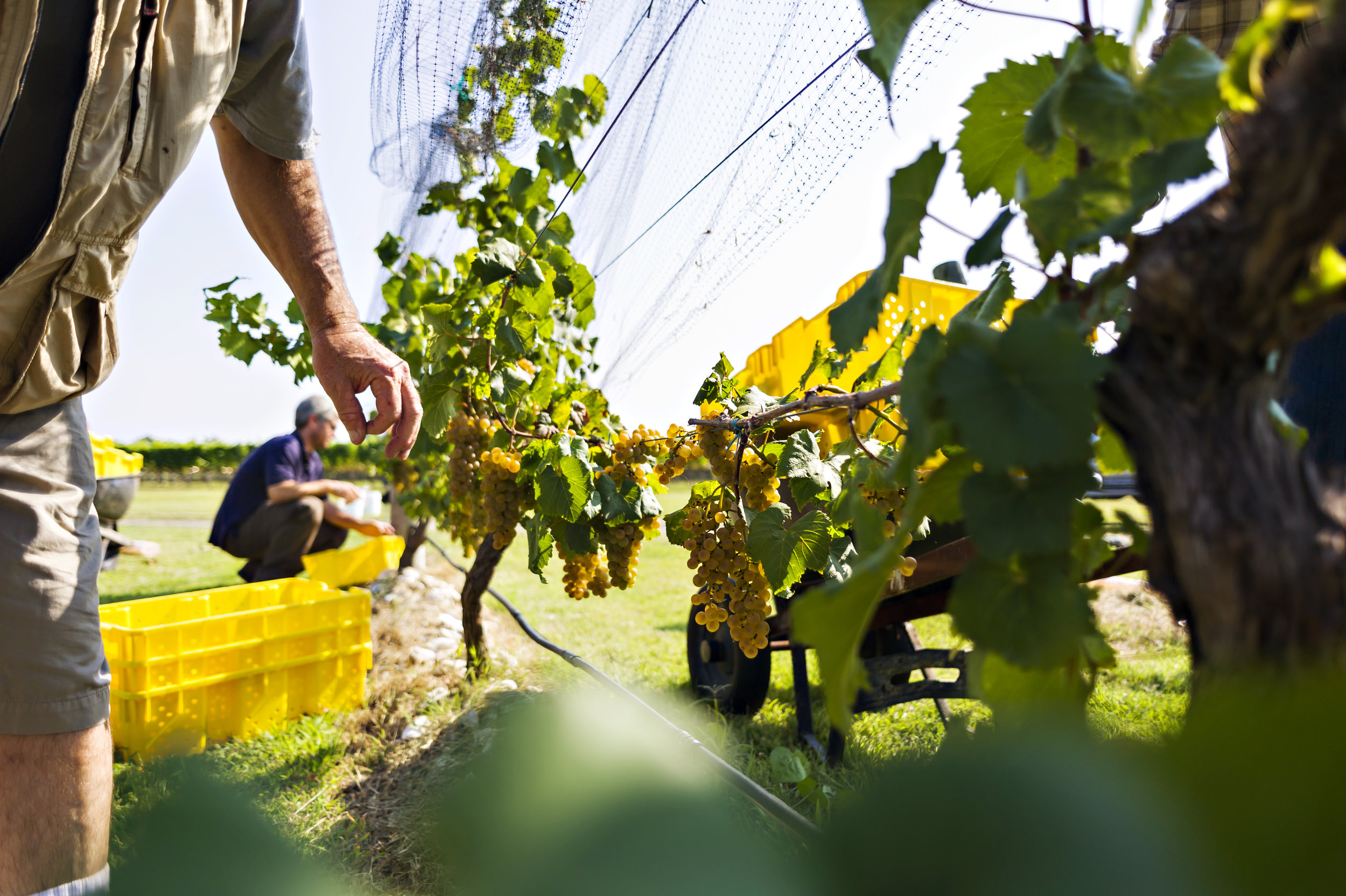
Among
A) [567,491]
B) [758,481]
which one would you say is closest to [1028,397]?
[758,481]

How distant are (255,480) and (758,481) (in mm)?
4216

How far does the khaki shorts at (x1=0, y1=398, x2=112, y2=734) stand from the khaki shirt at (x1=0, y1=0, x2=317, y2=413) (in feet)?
0.19

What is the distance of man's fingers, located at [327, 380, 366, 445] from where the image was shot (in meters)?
1.42

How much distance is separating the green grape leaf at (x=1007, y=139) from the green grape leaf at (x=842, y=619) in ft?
1.03

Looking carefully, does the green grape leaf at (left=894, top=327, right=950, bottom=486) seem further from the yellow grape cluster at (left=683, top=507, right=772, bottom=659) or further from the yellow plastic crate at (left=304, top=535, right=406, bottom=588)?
the yellow plastic crate at (left=304, top=535, right=406, bottom=588)

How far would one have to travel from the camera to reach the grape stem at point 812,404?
2.11 feet

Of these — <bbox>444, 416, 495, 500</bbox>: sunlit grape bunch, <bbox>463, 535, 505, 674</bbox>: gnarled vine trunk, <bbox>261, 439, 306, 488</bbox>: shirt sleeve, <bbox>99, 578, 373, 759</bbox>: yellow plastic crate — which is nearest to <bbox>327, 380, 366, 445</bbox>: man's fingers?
<bbox>444, 416, 495, 500</bbox>: sunlit grape bunch

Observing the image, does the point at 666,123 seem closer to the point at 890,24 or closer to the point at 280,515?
the point at 890,24

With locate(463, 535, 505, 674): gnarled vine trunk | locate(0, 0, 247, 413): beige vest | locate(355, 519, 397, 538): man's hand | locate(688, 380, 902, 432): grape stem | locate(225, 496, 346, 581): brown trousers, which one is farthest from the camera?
locate(355, 519, 397, 538): man's hand

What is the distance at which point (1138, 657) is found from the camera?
138 inches

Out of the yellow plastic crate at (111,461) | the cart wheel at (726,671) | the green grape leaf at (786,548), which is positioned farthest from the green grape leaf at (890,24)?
the yellow plastic crate at (111,461)

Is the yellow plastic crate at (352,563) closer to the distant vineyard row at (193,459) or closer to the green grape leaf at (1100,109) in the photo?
the green grape leaf at (1100,109)

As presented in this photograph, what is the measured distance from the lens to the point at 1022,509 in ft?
1.18

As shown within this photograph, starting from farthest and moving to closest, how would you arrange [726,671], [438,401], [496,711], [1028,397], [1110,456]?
1. [726,671]
2. [438,401]
3. [1110,456]
4. [1028,397]
5. [496,711]
